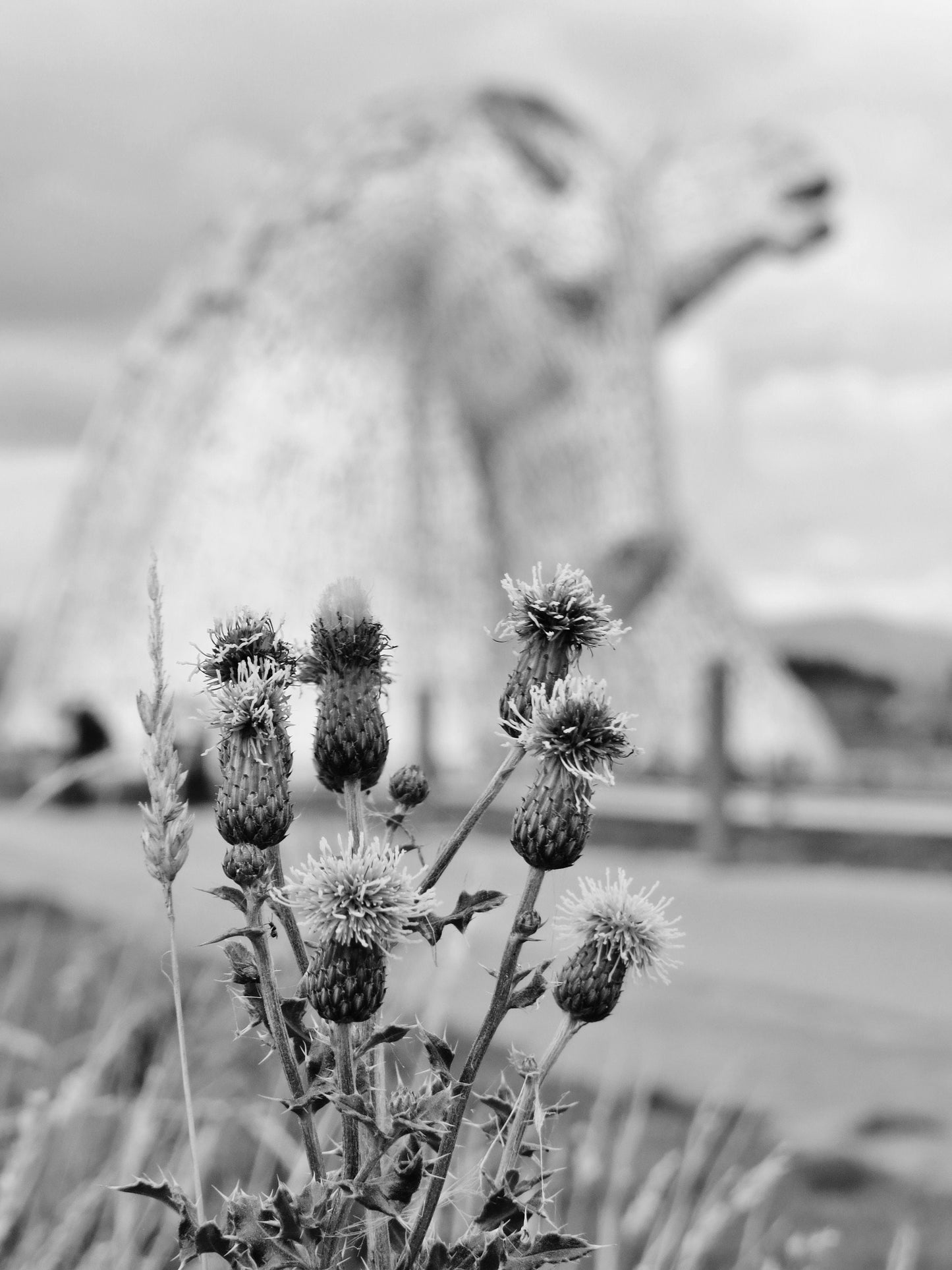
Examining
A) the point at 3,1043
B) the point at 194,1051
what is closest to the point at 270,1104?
the point at 194,1051

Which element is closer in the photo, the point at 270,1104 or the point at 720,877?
the point at 270,1104

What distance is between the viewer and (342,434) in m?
18.3

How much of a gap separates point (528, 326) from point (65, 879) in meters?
12.2

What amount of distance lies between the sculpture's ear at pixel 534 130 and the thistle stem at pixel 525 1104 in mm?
19543

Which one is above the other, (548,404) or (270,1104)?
(548,404)

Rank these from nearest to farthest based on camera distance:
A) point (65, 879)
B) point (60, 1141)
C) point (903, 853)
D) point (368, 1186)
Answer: point (368, 1186), point (60, 1141), point (65, 879), point (903, 853)

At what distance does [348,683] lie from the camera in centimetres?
93

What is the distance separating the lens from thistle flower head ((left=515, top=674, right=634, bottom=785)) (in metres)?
0.85

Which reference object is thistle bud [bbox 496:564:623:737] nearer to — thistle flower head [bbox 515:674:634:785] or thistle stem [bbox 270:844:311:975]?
thistle flower head [bbox 515:674:634:785]

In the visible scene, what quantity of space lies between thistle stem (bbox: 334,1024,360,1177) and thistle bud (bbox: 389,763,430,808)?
176 mm

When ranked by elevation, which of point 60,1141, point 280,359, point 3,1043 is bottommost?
point 60,1141

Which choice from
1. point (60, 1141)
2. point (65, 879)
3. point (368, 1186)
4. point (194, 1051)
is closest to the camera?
point (368, 1186)

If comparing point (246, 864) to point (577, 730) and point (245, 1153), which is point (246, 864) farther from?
point (245, 1153)

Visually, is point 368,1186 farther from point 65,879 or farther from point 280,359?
point 280,359
